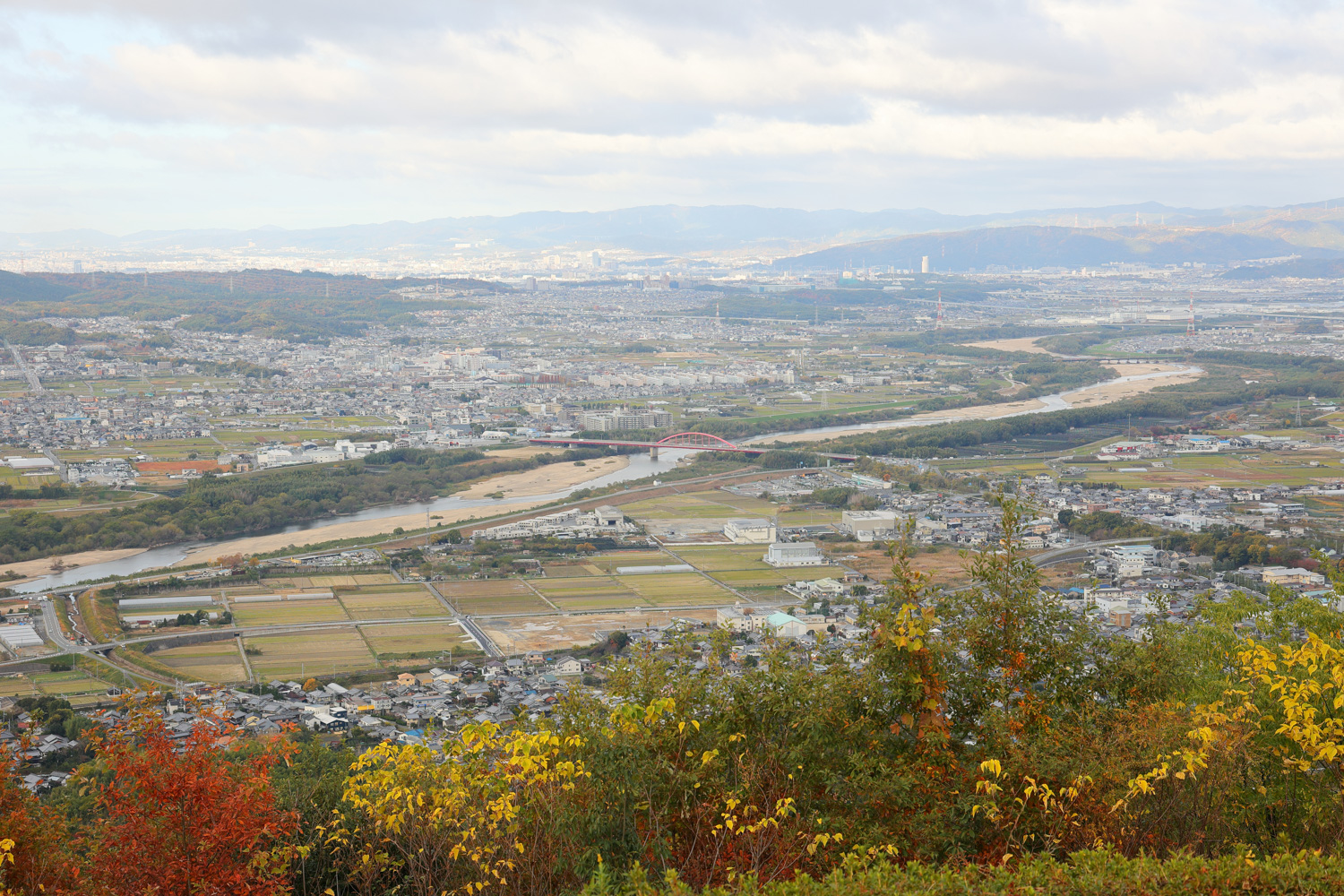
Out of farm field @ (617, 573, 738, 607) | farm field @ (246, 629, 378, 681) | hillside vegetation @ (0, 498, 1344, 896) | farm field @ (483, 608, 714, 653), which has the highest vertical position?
hillside vegetation @ (0, 498, 1344, 896)

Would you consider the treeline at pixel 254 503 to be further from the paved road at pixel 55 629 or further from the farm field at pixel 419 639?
the farm field at pixel 419 639

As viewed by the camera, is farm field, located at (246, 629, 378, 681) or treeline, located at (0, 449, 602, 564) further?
treeline, located at (0, 449, 602, 564)

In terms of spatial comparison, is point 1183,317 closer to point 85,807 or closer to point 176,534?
point 176,534

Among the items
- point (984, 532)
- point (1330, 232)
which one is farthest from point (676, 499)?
point (1330, 232)

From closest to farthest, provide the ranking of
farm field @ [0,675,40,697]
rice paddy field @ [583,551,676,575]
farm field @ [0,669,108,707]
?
farm field @ [0,669,108,707] < farm field @ [0,675,40,697] < rice paddy field @ [583,551,676,575]

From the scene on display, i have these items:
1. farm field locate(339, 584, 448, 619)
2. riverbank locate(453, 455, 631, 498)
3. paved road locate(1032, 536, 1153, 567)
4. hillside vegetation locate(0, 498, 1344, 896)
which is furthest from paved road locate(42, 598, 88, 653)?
paved road locate(1032, 536, 1153, 567)

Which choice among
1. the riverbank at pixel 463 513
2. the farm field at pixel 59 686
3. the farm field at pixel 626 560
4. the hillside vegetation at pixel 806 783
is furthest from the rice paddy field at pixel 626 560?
the hillside vegetation at pixel 806 783

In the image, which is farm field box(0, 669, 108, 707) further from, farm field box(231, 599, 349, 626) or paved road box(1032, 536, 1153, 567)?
paved road box(1032, 536, 1153, 567)

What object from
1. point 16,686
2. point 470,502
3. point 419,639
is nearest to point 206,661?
point 16,686
